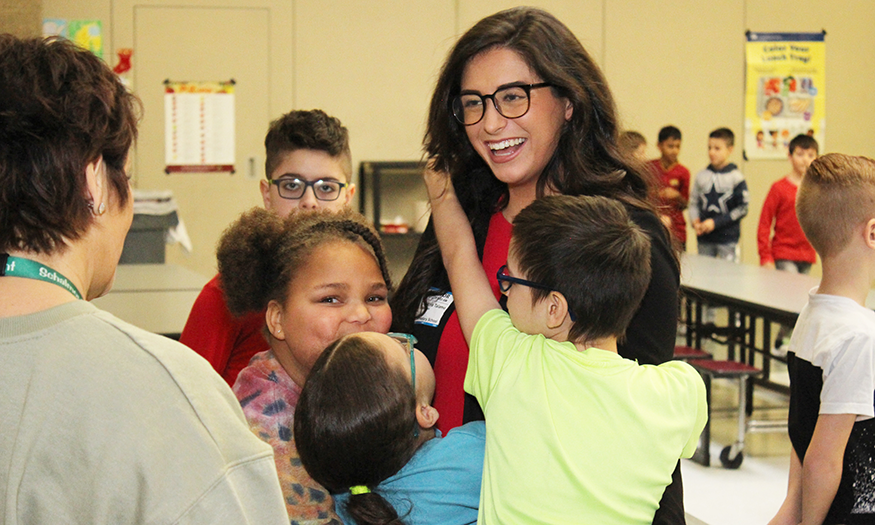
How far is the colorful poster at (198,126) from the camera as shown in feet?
24.7

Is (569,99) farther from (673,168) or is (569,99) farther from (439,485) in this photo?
(673,168)

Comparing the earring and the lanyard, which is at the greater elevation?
the earring

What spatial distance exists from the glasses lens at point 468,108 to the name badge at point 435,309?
33 cm

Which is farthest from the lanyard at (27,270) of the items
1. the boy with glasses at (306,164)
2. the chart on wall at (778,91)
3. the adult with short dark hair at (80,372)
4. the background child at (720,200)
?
the chart on wall at (778,91)

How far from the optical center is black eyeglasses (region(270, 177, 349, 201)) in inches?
88.6

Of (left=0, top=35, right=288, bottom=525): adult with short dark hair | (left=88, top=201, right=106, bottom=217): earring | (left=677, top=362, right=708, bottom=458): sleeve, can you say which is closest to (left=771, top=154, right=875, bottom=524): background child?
(left=677, top=362, right=708, bottom=458): sleeve

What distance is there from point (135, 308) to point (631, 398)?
2461 mm

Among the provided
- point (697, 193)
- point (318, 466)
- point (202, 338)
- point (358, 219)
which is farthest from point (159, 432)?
point (697, 193)

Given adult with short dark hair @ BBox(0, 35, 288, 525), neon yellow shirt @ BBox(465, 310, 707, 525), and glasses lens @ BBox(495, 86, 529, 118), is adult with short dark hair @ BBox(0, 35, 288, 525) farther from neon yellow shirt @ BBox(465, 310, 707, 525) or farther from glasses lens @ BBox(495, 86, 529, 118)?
glasses lens @ BBox(495, 86, 529, 118)

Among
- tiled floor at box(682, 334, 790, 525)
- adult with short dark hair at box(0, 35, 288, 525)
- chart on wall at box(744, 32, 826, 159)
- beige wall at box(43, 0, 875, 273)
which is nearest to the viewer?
adult with short dark hair at box(0, 35, 288, 525)

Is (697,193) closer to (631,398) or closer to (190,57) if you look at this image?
(190,57)

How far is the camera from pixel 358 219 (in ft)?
5.59

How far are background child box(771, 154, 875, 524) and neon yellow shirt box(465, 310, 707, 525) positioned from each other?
0.92 m

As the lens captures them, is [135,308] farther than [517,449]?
Yes
